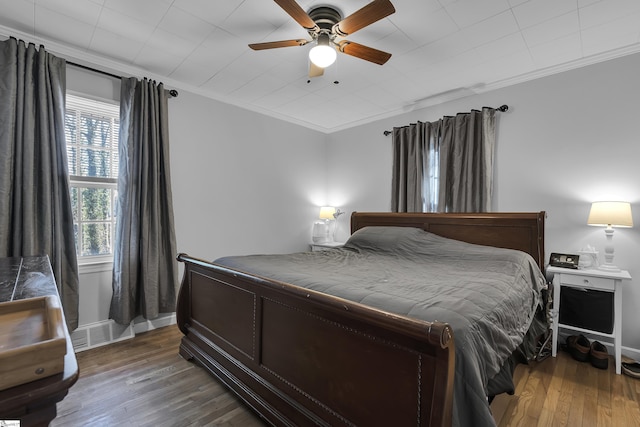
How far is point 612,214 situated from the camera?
7.94 feet

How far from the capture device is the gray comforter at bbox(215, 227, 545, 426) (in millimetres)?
1162

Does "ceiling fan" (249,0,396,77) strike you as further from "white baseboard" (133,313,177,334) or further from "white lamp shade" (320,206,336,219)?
"white baseboard" (133,313,177,334)

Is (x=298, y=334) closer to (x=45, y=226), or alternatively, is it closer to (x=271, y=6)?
(x=271, y=6)

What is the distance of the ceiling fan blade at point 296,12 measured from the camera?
1.68 meters

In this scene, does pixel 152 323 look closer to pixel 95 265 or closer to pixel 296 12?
pixel 95 265

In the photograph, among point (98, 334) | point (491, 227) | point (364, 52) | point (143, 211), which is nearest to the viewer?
point (364, 52)

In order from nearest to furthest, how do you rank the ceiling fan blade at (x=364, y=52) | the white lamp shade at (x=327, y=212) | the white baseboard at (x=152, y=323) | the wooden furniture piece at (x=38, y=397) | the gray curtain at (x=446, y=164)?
1. the wooden furniture piece at (x=38, y=397)
2. the ceiling fan blade at (x=364, y=52)
3. the white baseboard at (x=152, y=323)
4. the gray curtain at (x=446, y=164)
5. the white lamp shade at (x=327, y=212)

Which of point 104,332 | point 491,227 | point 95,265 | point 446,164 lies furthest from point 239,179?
point 491,227

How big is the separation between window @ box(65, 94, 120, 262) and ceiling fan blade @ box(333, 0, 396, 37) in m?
2.29

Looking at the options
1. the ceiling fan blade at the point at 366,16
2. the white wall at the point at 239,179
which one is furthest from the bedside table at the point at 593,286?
the white wall at the point at 239,179

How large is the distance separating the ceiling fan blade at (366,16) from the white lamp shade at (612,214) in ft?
7.52

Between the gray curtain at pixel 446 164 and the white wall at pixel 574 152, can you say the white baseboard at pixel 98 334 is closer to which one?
the gray curtain at pixel 446 164

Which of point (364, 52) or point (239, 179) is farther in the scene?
point (239, 179)

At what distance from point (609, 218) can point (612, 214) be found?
0.04 m
